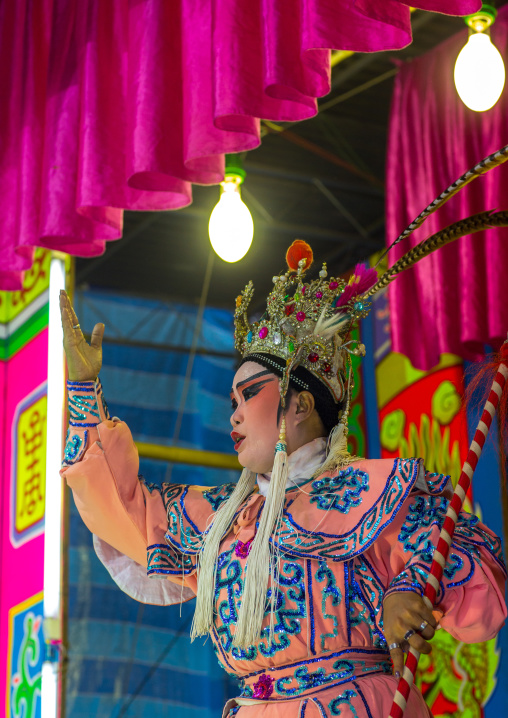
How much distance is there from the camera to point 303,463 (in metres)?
2.31

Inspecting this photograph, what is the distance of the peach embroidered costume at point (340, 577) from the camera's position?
2031mm

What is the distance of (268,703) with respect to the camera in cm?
213

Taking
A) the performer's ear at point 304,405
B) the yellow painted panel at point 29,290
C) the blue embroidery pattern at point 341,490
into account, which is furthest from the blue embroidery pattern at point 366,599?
the yellow painted panel at point 29,290

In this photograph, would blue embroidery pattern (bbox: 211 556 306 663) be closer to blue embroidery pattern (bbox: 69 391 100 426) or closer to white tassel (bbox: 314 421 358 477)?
white tassel (bbox: 314 421 358 477)

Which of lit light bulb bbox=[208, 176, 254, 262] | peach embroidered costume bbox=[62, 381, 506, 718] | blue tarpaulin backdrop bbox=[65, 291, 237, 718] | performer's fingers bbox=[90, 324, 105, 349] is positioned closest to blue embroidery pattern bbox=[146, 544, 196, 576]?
peach embroidered costume bbox=[62, 381, 506, 718]

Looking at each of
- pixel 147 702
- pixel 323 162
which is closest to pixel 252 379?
pixel 147 702

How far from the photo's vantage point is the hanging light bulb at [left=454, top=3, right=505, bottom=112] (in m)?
3.37

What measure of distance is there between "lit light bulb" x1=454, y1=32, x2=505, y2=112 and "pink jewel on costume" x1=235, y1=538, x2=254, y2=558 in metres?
1.70

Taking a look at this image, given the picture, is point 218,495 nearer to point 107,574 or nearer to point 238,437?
point 238,437

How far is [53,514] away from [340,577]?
206 centimetres

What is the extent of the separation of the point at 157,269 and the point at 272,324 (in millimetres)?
3820

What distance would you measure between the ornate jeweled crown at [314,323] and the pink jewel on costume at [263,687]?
59 cm

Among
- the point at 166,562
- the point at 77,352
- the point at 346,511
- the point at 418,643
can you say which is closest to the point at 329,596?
the point at 346,511

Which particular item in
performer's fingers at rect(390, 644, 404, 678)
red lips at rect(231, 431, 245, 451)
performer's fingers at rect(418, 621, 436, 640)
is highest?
red lips at rect(231, 431, 245, 451)
